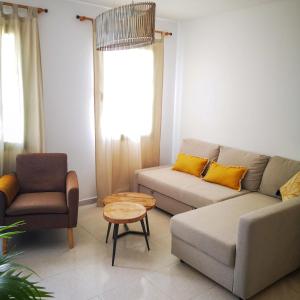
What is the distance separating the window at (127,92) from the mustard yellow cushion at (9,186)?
1240 mm

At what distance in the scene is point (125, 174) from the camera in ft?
13.9

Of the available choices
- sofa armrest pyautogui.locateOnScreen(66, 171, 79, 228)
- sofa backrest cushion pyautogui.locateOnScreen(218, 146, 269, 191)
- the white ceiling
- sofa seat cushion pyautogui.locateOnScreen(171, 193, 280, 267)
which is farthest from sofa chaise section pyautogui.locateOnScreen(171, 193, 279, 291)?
the white ceiling

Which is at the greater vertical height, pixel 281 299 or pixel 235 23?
pixel 235 23

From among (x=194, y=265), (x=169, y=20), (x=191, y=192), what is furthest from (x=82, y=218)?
(x=169, y=20)

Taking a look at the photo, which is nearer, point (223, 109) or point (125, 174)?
point (223, 109)

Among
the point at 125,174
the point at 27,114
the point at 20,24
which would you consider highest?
the point at 20,24

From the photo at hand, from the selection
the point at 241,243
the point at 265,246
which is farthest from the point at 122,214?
the point at 265,246

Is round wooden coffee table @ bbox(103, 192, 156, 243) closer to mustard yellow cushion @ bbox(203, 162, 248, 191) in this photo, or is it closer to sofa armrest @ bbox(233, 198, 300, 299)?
mustard yellow cushion @ bbox(203, 162, 248, 191)

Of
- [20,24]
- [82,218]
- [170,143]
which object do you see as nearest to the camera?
[20,24]

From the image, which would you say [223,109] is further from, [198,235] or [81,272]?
[81,272]

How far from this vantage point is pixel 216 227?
2.43 m

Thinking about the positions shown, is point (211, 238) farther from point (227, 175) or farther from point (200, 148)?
point (200, 148)

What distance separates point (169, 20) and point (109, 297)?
11.9ft

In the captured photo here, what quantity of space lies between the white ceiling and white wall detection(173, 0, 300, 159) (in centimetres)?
14
